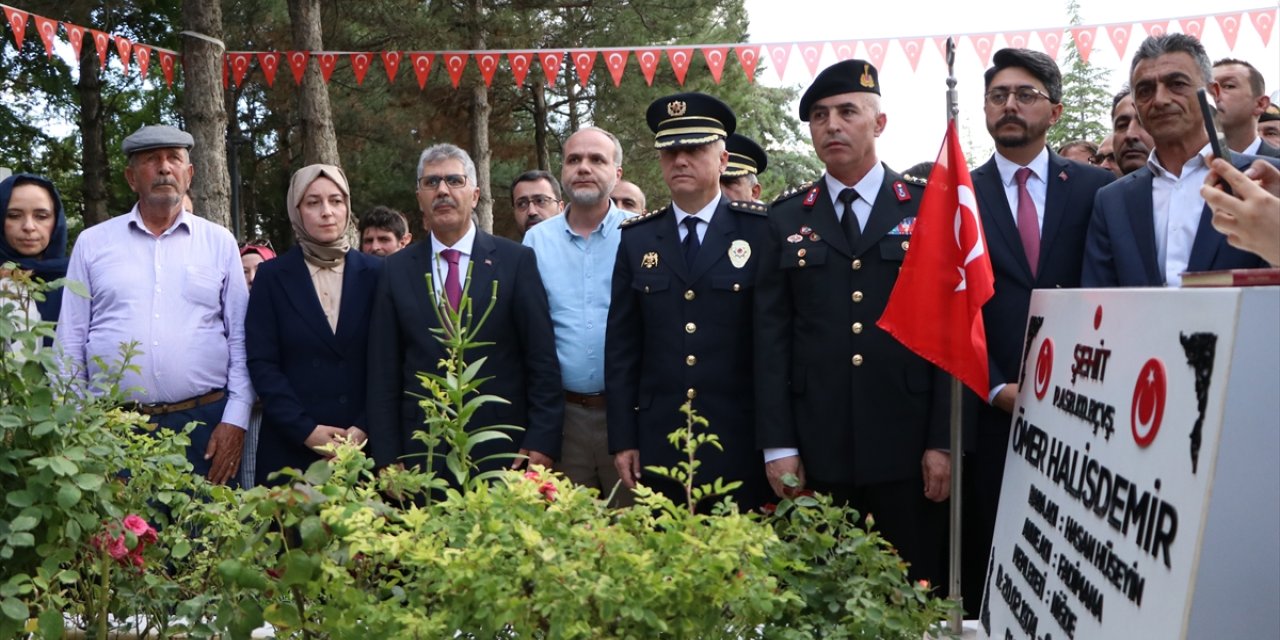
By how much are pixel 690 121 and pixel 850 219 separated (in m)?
0.72

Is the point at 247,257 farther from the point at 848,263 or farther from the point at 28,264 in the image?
the point at 848,263

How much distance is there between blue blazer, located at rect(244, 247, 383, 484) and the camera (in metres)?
4.15

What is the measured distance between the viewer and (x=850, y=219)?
3.50 metres

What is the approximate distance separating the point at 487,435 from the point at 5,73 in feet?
75.6

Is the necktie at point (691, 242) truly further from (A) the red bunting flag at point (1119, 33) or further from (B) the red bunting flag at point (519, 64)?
(B) the red bunting flag at point (519, 64)

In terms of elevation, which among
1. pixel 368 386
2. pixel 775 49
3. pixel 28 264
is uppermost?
pixel 775 49

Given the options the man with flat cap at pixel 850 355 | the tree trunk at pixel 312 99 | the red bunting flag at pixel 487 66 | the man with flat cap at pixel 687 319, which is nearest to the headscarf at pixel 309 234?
the man with flat cap at pixel 687 319

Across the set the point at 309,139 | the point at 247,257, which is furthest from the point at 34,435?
the point at 309,139

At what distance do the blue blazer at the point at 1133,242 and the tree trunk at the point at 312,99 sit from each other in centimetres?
991

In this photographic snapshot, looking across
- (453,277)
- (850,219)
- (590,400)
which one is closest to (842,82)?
(850,219)

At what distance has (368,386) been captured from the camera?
4.03 m

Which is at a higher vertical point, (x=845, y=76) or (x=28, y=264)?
(x=845, y=76)

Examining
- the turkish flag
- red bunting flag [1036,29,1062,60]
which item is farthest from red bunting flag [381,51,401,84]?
the turkish flag

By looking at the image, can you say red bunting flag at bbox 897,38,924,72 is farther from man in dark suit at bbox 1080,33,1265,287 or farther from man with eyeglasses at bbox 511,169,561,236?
man in dark suit at bbox 1080,33,1265,287
